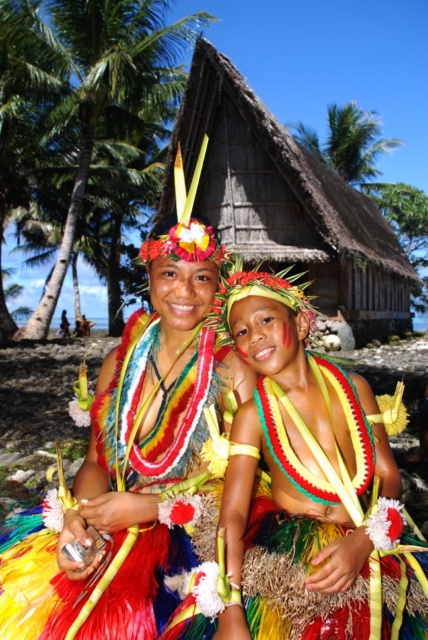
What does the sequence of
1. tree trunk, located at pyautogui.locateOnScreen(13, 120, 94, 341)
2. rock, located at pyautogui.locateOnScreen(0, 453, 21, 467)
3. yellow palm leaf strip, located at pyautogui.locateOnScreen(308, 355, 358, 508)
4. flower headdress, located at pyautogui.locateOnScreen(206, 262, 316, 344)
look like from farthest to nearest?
tree trunk, located at pyautogui.locateOnScreen(13, 120, 94, 341) < rock, located at pyautogui.locateOnScreen(0, 453, 21, 467) < flower headdress, located at pyautogui.locateOnScreen(206, 262, 316, 344) < yellow palm leaf strip, located at pyautogui.locateOnScreen(308, 355, 358, 508)

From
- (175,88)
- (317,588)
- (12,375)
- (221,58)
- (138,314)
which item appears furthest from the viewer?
(175,88)

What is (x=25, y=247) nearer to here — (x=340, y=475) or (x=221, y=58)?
(x=221, y=58)

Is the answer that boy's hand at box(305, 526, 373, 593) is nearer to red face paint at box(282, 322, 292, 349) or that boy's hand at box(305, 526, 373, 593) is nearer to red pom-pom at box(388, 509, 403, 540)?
red pom-pom at box(388, 509, 403, 540)

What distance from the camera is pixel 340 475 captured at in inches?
84.0

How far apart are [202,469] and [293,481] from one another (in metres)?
0.50

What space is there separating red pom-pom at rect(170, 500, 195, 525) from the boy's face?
626 mm

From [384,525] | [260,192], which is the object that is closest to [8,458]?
[384,525]

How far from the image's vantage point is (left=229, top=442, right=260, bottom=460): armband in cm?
212

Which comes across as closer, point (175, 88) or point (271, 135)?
point (271, 135)

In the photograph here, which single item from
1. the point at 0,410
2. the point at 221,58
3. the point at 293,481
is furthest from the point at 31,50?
the point at 293,481

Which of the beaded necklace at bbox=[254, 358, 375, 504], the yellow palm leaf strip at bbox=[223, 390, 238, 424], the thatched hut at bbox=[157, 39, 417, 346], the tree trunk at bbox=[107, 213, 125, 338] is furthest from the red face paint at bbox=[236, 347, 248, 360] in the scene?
the tree trunk at bbox=[107, 213, 125, 338]

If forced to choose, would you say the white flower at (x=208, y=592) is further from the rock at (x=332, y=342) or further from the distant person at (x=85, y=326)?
the distant person at (x=85, y=326)

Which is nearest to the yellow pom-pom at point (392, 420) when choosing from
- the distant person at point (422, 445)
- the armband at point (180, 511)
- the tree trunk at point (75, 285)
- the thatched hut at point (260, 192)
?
the armband at point (180, 511)

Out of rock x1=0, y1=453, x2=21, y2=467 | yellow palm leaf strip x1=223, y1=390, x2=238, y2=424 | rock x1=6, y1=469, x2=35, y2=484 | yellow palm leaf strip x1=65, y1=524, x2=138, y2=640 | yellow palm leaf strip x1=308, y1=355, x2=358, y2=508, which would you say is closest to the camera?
yellow palm leaf strip x1=65, y1=524, x2=138, y2=640
